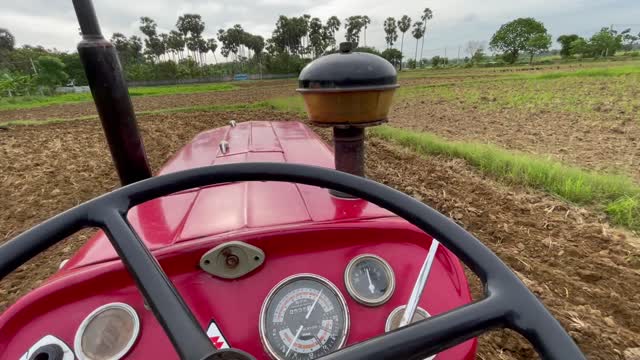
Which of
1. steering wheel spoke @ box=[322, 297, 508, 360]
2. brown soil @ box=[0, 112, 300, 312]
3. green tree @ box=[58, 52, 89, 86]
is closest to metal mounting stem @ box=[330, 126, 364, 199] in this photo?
steering wheel spoke @ box=[322, 297, 508, 360]

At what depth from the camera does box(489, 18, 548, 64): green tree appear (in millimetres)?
57906

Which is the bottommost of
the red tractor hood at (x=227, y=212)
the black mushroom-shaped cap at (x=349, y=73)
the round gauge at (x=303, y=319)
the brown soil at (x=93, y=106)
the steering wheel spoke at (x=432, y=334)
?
the brown soil at (x=93, y=106)

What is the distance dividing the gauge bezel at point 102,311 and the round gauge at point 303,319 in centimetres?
26

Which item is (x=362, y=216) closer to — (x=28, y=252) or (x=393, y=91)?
(x=393, y=91)

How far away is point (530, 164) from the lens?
148 inches

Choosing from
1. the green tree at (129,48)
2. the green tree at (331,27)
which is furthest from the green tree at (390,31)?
the green tree at (129,48)

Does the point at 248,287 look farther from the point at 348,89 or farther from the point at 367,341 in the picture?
the point at 348,89

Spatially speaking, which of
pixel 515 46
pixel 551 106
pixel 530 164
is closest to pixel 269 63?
pixel 515 46

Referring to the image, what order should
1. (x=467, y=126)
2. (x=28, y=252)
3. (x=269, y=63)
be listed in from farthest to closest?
(x=269, y=63) < (x=467, y=126) < (x=28, y=252)

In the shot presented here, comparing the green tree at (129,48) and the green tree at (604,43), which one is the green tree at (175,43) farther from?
A: the green tree at (604,43)

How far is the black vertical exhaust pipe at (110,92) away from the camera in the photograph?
3.54 ft

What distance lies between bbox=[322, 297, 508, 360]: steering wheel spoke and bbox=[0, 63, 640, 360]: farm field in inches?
55.6

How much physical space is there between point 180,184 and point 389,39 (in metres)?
93.6

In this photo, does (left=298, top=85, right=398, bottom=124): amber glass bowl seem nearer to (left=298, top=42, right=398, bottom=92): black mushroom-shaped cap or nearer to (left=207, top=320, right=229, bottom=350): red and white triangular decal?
(left=298, top=42, right=398, bottom=92): black mushroom-shaped cap
